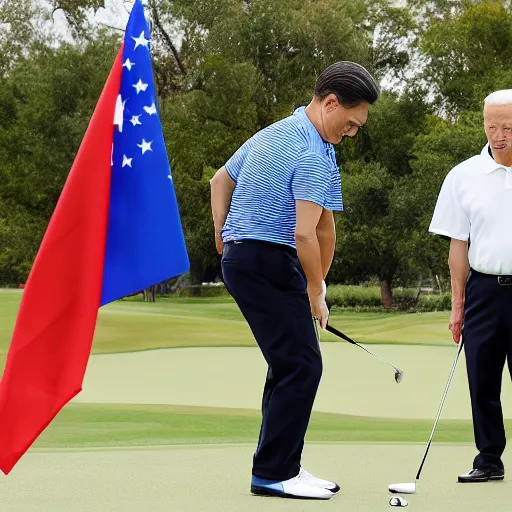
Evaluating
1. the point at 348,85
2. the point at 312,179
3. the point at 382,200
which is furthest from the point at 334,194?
the point at 382,200

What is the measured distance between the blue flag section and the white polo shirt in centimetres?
103

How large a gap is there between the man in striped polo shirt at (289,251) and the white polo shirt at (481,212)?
0.57m

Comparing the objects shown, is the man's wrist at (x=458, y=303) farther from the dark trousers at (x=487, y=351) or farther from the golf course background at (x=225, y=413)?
the golf course background at (x=225, y=413)

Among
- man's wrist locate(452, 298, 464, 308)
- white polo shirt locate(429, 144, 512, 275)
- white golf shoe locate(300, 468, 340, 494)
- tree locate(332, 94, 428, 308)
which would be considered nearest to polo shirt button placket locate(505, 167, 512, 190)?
white polo shirt locate(429, 144, 512, 275)

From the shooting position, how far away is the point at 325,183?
11.5 feet

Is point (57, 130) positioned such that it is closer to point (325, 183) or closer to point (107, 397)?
point (107, 397)

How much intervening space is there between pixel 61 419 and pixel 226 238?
336cm

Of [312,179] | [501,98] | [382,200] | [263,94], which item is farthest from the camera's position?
[263,94]

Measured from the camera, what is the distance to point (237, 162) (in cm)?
378

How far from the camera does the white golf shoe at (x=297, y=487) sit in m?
3.60

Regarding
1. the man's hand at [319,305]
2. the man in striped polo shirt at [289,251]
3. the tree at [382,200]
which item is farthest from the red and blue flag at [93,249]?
the tree at [382,200]

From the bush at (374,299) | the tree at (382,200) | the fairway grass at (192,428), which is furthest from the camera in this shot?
the bush at (374,299)

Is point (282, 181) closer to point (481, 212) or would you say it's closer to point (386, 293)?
point (481, 212)

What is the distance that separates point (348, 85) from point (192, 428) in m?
3.08
